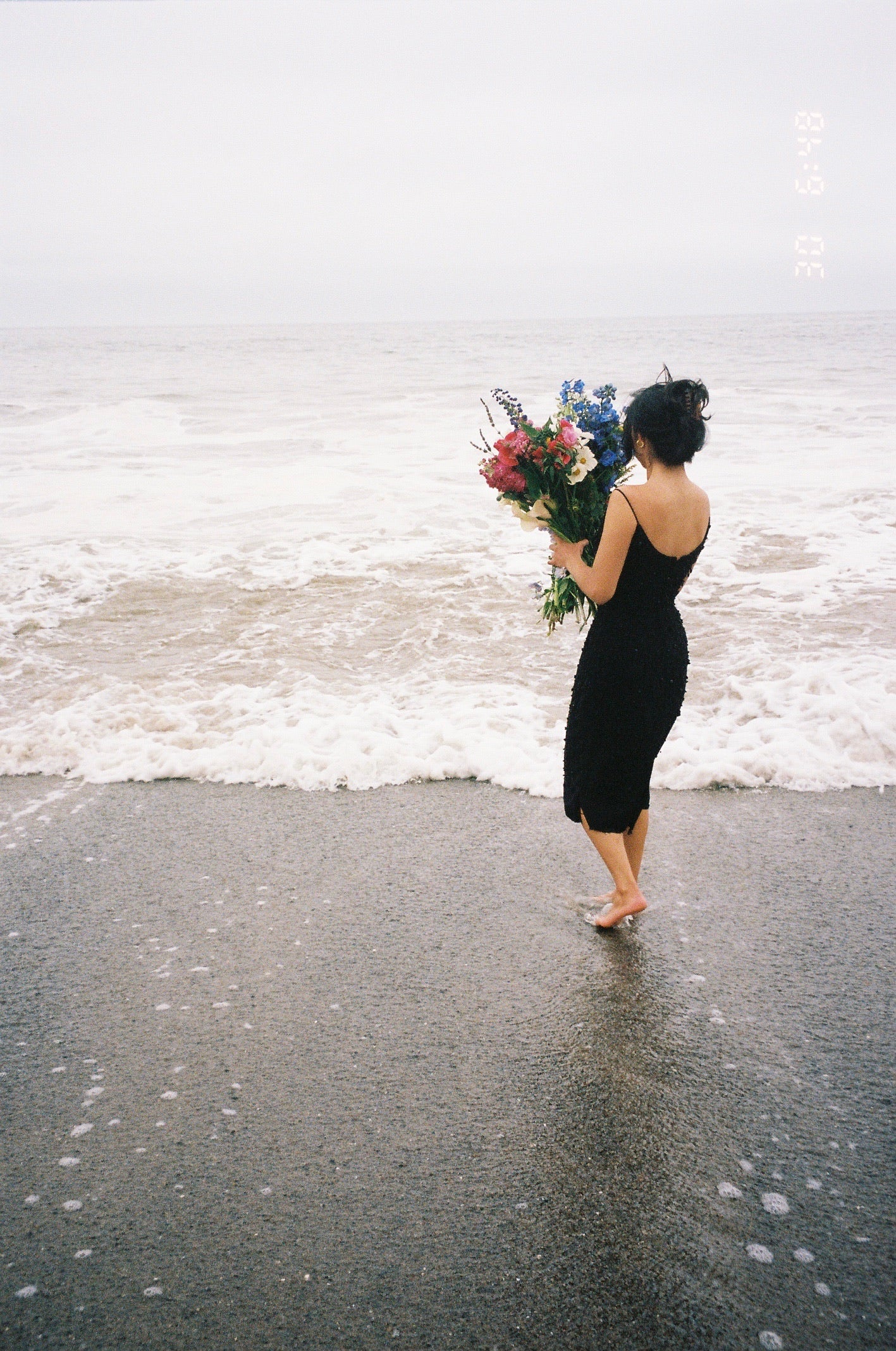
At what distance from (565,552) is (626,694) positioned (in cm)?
53

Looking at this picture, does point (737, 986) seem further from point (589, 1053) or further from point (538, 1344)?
point (538, 1344)

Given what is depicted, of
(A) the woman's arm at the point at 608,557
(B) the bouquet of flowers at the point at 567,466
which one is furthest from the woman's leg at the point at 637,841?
(B) the bouquet of flowers at the point at 567,466

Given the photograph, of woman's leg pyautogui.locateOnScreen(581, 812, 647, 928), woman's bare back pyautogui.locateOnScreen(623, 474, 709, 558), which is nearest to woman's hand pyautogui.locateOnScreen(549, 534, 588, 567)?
woman's bare back pyautogui.locateOnScreen(623, 474, 709, 558)

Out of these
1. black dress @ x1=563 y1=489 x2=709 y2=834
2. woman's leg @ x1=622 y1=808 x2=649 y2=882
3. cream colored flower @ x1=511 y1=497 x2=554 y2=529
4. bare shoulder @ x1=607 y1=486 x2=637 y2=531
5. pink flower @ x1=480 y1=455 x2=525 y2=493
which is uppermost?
pink flower @ x1=480 y1=455 x2=525 y2=493

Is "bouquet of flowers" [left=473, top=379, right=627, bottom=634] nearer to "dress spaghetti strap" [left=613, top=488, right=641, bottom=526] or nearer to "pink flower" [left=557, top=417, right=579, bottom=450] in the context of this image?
"pink flower" [left=557, top=417, right=579, bottom=450]

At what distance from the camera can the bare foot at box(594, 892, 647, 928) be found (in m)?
3.24

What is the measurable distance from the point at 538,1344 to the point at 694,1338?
323mm

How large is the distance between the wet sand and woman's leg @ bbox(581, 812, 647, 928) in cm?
10

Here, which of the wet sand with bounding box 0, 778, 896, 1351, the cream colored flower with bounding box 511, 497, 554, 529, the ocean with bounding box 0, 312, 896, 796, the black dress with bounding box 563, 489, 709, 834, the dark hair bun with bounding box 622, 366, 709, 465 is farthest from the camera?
the ocean with bounding box 0, 312, 896, 796

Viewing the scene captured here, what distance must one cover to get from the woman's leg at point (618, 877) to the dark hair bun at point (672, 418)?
4.30 feet

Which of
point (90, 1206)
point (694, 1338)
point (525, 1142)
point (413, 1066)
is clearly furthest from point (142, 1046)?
point (694, 1338)

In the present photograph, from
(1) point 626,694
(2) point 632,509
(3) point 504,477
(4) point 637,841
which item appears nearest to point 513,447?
(3) point 504,477

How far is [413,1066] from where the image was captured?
103 inches

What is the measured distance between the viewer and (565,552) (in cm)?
306
